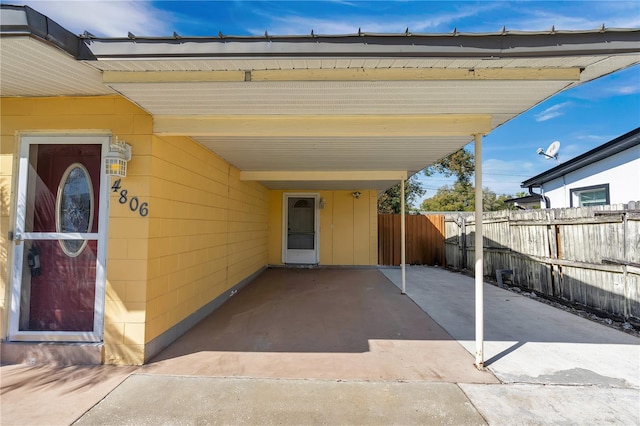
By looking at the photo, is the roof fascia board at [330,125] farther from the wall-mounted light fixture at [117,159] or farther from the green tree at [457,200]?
the green tree at [457,200]

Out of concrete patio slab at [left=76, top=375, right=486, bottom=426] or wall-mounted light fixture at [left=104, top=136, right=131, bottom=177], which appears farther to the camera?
wall-mounted light fixture at [left=104, top=136, right=131, bottom=177]

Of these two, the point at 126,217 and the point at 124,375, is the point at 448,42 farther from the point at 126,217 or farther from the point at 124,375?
the point at 124,375

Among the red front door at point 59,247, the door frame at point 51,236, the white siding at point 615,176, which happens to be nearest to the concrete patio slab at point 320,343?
the door frame at point 51,236

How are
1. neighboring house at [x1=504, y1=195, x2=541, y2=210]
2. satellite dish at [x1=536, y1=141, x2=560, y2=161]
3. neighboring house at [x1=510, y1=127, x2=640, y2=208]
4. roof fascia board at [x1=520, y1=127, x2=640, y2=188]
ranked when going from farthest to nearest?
1. neighboring house at [x1=504, y1=195, x2=541, y2=210]
2. satellite dish at [x1=536, y1=141, x2=560, y2=161]
3. neighboring house at [x1=510, y1=127, x2=640, y2=208]
4. roof fascia board at [x1=520, y1=127, x2=640, y2=188]

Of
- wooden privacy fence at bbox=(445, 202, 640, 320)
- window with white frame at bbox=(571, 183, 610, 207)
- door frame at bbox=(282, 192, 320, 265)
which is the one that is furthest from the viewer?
door frame at bbox=(282, 192, 320, 265)

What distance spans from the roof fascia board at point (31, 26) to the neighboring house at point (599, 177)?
349 inches

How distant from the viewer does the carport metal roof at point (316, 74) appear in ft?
6.45

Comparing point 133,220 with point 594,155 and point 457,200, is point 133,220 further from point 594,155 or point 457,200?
point 457,200

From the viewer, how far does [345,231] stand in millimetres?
9164

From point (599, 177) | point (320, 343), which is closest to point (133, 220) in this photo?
point (320, 343)

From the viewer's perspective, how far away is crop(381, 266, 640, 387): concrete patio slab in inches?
107

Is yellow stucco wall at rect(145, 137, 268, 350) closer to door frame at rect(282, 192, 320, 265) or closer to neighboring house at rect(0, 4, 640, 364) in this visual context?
neighboring house at rect(0, 4, 640, 364)

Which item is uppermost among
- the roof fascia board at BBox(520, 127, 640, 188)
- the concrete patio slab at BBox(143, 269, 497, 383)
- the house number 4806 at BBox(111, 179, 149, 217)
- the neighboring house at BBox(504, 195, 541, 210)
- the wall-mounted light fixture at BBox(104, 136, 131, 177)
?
the roof fascia board at BBox(520, 127, 640, 188)

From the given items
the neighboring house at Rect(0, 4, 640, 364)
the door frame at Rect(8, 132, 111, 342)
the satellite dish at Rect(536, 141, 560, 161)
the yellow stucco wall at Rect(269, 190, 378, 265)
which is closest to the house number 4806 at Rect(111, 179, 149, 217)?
the neighboring house at Rect(0, 4, 640, 364)
